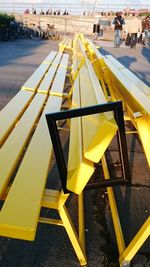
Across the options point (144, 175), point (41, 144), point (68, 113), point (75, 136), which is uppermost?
point (68, 113)

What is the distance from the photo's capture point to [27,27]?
24734 millimetres

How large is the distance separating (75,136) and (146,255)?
1.04 m

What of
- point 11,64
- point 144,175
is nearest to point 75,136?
point 144,175

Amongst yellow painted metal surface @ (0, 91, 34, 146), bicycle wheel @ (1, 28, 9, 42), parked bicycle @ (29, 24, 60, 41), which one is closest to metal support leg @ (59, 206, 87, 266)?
yellow painted metal surface @ (0, 91, 34, 146)

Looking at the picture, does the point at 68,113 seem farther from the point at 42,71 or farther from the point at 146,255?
the point at 42,71

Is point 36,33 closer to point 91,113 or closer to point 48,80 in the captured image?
point 48,80

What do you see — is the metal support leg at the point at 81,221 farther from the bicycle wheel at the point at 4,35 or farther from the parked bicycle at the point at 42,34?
the parked bicycle at the point at 42,34

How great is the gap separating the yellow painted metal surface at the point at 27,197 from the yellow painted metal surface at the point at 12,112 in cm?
31

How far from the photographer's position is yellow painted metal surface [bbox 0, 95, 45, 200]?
2139 millimetres

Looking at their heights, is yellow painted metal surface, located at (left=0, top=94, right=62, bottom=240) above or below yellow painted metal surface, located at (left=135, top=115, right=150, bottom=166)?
below

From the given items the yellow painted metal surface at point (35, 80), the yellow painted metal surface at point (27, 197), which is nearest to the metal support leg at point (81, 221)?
the yellow painted metal surface at point (27, 197)

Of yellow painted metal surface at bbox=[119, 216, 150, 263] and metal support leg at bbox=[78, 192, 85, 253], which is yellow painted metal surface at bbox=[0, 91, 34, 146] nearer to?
metal support leg at bbox=[78, 192, 85, 253]

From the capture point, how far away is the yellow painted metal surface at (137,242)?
7.09ft

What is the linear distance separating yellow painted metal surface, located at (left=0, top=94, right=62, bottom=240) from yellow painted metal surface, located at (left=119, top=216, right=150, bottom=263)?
26.6 inches
